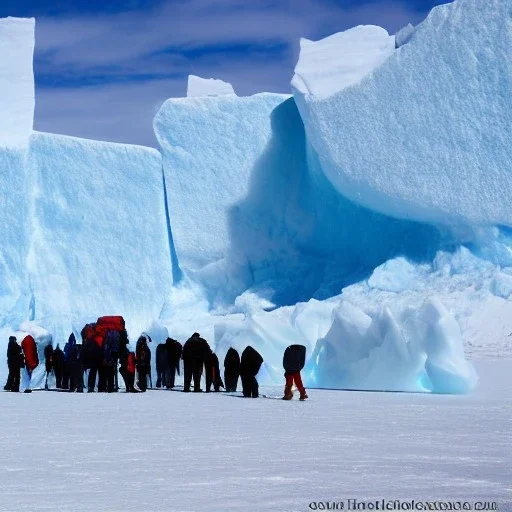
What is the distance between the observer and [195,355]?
10625mm

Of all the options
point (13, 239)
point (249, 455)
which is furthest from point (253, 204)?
point (249, 455)

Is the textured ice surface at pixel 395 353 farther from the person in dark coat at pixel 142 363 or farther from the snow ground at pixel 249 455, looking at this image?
the person in dark coat at pixel 142 363

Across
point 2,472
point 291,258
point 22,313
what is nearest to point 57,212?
point 22,313

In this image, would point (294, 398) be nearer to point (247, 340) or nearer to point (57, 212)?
point (247, 340)

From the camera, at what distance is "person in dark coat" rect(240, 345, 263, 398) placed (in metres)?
9.68

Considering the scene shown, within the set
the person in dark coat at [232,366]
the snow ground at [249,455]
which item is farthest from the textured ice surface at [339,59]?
the snow ground at [249,455]

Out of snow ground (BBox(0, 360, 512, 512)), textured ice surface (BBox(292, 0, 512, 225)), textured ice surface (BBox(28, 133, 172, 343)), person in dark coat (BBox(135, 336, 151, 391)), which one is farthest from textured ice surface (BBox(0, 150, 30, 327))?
snow ground (BBox(0, 360, 512, 512))

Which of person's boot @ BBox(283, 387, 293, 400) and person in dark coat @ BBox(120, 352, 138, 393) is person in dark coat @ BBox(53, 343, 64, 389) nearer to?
person in dark coat @ BBox(120, 352, 138, 393)

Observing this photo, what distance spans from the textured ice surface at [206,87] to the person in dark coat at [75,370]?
1276 centimetres

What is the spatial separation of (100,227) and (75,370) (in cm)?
935

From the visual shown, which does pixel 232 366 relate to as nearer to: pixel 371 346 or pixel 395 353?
pixel 371 346

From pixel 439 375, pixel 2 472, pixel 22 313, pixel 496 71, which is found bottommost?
pixel 2 472

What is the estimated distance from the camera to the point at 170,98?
69.5ft

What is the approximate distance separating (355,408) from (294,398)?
151cm
